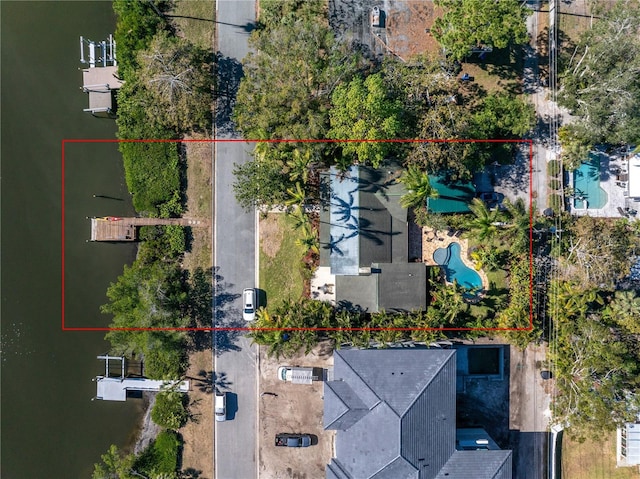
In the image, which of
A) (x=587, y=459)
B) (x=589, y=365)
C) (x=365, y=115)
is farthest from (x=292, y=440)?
(x=365, y=115)

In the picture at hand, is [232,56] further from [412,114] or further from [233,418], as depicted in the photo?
[233,418]

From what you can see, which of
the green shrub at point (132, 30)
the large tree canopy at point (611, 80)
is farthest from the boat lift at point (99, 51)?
the large tree canopy at point (611, 80)

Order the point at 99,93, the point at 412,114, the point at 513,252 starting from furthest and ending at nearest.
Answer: the point at 99,93 < the point at 513,252 < the point at 412,114

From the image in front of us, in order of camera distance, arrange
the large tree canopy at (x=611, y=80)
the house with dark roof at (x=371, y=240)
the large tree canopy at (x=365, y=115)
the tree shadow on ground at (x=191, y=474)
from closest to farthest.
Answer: the large tree canopy at (x=611, y=80), the large tree canopy at (x=365, y=115), the house with dark roof at (x=371, y=240), the tree shadow on ground at (x=191, y=474)

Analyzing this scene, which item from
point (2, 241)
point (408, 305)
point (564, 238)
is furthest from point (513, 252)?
point (2, 241)

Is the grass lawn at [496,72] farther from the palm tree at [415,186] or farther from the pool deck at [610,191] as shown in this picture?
the palm tree at [415,186]

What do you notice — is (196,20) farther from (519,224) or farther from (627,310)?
(627,310)
